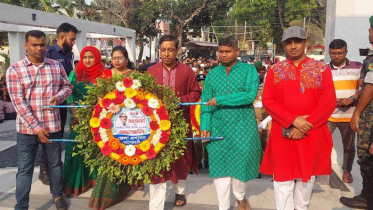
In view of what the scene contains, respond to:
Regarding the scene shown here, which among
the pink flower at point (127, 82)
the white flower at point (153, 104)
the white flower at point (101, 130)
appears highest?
the pink flower at point (127, 82)

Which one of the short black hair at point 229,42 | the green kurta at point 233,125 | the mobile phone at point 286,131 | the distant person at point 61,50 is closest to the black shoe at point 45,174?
the distant person at point 61,50

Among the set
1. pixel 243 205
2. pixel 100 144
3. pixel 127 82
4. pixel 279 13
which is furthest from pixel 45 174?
pixel 279 13

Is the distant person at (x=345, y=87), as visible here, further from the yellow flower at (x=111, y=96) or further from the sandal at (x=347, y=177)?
the yellow flower at (x=111, y=96)

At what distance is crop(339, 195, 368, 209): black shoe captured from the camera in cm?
390

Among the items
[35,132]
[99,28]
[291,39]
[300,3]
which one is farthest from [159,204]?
[300,3]

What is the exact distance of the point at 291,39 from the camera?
3115 millimetres

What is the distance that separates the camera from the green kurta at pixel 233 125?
11.6 ft

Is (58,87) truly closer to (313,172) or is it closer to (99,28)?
(313,172)

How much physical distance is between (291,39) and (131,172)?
178cm

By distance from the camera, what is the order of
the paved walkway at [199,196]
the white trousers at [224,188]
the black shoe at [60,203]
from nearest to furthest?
1. the white trousers at [224,188]
2. the black shoe at [60,203]
3. the paved walkway at [199,196]

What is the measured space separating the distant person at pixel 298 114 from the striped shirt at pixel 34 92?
204 centimetres

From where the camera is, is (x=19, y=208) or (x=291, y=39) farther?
(x=19, y=208)

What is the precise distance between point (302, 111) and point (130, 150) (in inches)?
Result: 59.0

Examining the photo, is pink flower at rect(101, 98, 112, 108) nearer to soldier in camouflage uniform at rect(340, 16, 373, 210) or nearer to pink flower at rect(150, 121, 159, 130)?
pink flower at rect(150, 121, 159, 130)
